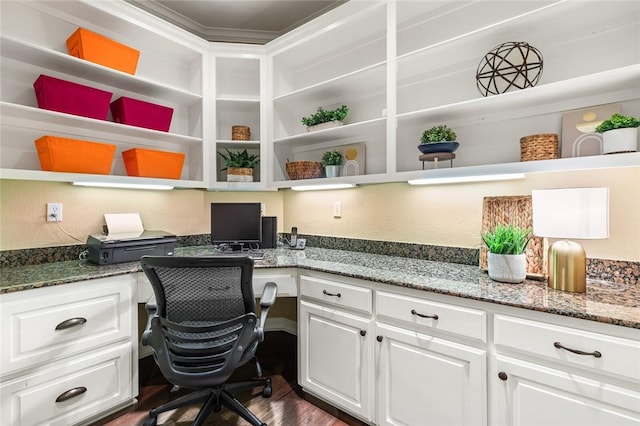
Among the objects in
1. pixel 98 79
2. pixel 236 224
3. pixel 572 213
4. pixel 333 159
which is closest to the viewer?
pixel 572 213

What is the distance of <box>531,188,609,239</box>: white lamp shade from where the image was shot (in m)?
1.21

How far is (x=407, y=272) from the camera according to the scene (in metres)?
1.65

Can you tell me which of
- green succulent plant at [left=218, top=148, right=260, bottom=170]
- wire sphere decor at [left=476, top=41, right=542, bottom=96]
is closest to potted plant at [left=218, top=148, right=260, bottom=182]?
green succulent plant at [left=218, top=148, right=260, bottom=170]

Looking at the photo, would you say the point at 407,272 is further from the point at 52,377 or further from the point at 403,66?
the point at 52,377

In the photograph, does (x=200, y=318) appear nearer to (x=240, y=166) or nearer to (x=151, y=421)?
(x=151, y=421)

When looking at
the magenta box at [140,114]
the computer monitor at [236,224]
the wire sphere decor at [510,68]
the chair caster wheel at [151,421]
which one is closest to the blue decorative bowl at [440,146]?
the wire sphere decor at [510,68]

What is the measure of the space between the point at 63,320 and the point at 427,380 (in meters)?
1.78

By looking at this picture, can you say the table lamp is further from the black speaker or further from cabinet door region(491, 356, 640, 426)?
the black speaker

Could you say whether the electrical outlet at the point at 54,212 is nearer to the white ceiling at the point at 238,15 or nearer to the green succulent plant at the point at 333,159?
the white ceiling at the point at 238,15

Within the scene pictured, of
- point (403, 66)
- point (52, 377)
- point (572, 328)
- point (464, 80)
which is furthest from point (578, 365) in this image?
point (52, 377)

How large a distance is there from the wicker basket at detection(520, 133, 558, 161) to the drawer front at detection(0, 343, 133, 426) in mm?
2398

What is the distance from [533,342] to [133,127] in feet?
8.25

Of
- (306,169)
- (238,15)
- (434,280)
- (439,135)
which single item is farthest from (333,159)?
(238,15)

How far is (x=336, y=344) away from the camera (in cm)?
171
